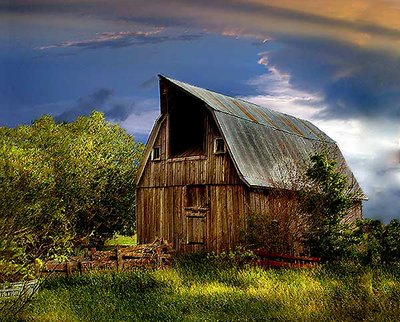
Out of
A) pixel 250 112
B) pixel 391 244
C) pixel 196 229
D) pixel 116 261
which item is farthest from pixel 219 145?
pixel 391 244

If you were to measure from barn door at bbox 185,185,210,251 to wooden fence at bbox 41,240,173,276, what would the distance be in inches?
102

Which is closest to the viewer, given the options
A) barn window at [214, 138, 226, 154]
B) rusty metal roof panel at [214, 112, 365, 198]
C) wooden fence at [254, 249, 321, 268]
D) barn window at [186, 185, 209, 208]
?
wooden fence at [254, 249, 321, 268]

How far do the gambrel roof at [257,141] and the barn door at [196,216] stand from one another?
2487mm

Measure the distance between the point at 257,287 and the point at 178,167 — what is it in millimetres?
10678

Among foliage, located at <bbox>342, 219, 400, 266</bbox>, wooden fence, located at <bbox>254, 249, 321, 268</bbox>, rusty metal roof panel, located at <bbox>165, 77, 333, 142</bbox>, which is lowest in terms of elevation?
wooden fence, located at <bbox>254, 249, 321, 268</bbox>

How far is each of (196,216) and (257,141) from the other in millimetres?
4935

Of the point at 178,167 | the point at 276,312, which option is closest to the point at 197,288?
the point at 276,312

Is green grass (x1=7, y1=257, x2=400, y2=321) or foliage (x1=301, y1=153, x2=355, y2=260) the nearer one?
green grass (x1=7, y1=257, x2=400, y2=321)

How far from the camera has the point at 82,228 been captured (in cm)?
3192

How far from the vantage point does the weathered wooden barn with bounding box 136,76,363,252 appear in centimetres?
2273

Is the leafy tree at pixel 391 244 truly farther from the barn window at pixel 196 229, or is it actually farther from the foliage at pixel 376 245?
the barn window at pixel 196 229

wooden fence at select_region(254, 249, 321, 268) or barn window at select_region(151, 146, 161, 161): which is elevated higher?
barn window at select_region(151, 146, 161, 161)

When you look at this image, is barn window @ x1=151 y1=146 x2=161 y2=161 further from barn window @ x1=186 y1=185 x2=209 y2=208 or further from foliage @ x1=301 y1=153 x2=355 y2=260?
foliage @ x1=301 y1=153 x2=355 y2=260

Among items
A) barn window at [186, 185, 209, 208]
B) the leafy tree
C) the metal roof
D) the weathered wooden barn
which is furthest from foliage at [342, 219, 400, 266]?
A: barn window at [186, 185, 209, 208]
